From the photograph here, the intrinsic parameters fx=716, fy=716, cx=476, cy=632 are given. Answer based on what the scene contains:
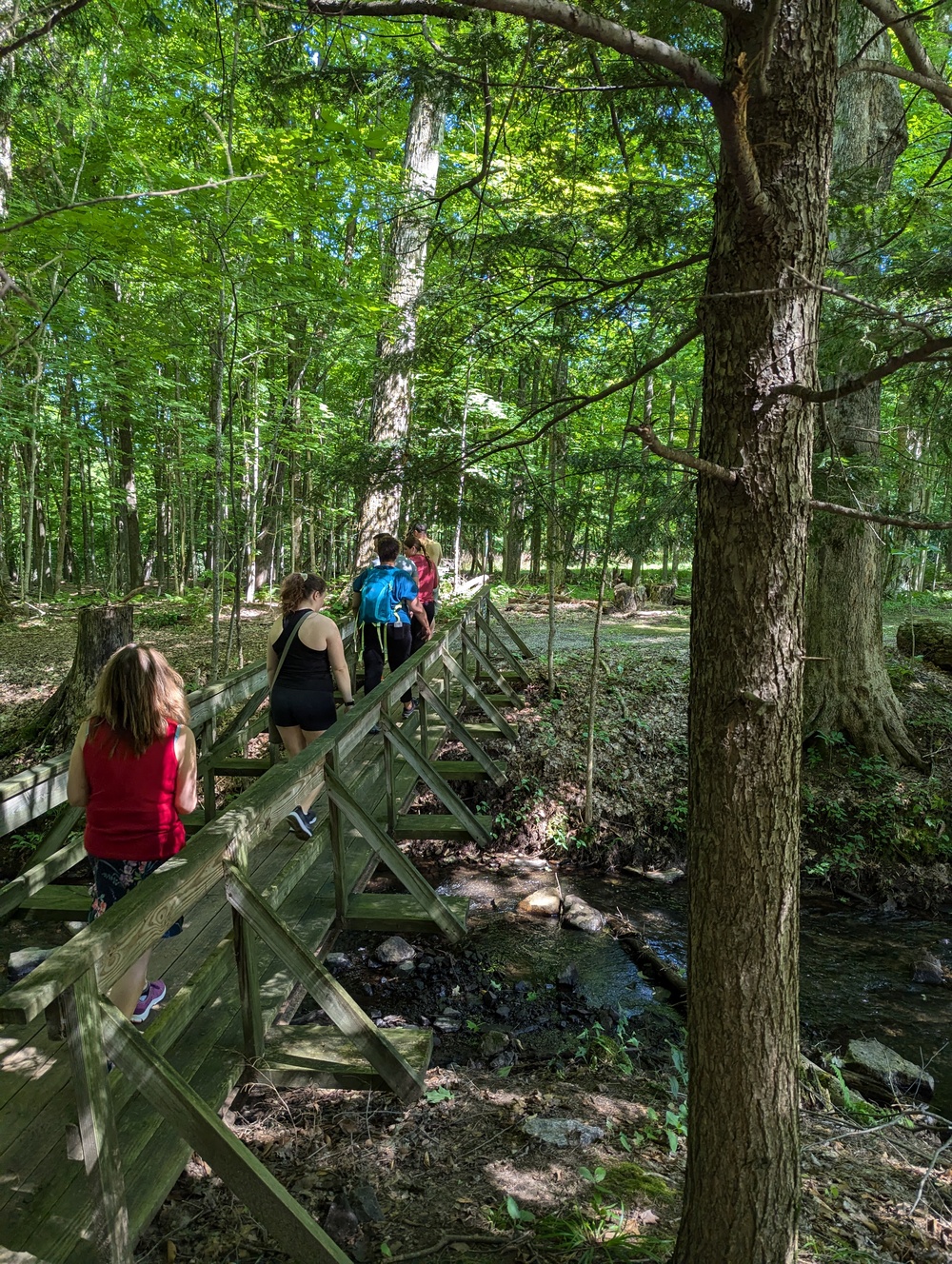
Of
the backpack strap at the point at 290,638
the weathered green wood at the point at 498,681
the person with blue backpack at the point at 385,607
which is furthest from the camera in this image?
the weathered green wood at the point at 498,681

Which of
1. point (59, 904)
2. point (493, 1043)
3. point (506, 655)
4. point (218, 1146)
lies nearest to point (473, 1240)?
point (218, 1146)

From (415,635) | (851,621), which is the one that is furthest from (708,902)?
(851,621)

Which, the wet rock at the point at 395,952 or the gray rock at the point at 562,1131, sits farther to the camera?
the wet rock at the point at 395,952

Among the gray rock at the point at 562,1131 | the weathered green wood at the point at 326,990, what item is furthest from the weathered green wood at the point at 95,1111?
the gray rock at the point at 562,1131

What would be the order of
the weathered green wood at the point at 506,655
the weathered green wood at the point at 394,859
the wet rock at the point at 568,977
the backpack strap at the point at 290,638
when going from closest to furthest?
the weathered green wood at the point at 394,859, the backpack strap at the point at 290,638, the wet rock at the point at 568,977, the weathered green wood at the point at 506,655

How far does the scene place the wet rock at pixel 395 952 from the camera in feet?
18.9

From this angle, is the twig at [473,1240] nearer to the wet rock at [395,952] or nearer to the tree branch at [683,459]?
the tree branch at [683,459]

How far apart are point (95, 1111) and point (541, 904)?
5.24 meters

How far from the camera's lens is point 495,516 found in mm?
5383

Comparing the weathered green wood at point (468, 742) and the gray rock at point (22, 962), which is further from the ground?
the weathered green wood at point (468, 742)

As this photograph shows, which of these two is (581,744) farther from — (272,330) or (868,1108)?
(272,330)

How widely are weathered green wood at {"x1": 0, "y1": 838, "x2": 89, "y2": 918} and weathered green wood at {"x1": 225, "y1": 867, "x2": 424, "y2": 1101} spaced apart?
2.17 metres

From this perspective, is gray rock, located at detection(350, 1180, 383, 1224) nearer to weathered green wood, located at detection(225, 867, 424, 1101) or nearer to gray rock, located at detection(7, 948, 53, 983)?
weathered green wood, located at detection(225, 867, 424, 1101)

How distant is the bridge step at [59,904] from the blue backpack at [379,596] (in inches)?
132
